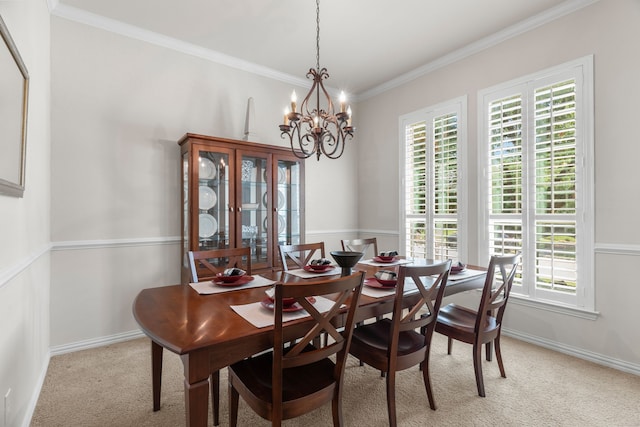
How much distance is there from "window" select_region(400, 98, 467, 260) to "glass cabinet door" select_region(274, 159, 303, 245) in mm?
1340

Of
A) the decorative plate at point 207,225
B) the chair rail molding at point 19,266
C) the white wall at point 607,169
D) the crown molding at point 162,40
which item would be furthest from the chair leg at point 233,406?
the crown molding at point 162,40

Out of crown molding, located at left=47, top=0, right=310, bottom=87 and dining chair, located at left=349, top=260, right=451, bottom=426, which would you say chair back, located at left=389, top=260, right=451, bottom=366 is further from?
crown molding, located at left=47, top=0, right=310, bottom=87

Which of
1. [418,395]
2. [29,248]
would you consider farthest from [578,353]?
[29,248]

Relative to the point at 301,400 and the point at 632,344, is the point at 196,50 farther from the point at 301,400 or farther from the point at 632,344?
the point at 632,344

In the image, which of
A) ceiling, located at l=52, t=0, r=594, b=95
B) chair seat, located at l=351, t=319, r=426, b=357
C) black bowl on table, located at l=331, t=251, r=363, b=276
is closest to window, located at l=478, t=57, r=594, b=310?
ceiling, located at l=52, t=0, r=594, b=95

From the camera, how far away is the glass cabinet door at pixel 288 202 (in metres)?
3.47

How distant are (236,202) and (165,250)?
0.84 m

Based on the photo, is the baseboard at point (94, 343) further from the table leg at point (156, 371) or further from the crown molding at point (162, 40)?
the crown molding at point (162, 40)

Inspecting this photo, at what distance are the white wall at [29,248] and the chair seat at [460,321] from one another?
7.75ft

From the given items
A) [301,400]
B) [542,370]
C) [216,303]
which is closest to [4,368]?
[216,303]

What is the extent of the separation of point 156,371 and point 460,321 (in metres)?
1.97

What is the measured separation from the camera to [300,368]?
157cm

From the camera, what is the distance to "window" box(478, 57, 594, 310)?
254 cm

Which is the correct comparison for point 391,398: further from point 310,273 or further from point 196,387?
point 196,387
